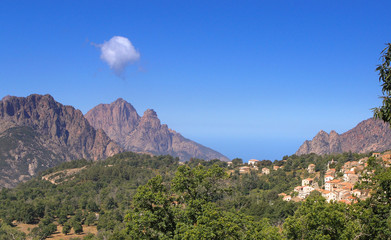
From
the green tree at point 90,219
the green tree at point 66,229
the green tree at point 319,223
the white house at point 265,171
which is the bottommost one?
the green tree at point 66,229

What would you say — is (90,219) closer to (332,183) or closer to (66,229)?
(66,229)

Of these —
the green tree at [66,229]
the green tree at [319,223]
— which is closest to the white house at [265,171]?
the green tree at [66,229]

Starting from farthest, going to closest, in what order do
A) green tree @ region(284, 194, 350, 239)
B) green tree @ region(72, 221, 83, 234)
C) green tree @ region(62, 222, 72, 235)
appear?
1. green tree @ region(72, 221, 83, 234)
2. green tree @ region(62, 222, 72, 235)
3. green tree @ region(284, 194, 350, 239)

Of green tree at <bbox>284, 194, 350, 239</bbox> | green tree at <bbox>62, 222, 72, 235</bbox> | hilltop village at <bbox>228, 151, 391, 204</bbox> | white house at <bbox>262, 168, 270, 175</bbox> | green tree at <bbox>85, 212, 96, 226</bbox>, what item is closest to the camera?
green tree at <bbox>284, 194, 350, 239</bbox>

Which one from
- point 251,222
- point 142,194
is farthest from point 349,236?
point 142,194

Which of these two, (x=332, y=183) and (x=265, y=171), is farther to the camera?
(x=265, y=171)

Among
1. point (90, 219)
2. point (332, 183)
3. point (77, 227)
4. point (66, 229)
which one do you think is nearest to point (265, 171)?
point (332, 183)

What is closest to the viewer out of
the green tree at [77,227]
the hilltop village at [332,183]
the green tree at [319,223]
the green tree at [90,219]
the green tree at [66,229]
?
the green tree at [319,223]

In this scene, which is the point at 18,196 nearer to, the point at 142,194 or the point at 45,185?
the point at 45,185

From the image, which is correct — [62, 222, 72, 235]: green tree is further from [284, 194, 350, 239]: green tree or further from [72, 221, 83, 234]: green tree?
[284, 194, 350, 239]: green tree

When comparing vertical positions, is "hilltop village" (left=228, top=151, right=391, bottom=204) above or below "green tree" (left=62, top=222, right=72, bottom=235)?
above

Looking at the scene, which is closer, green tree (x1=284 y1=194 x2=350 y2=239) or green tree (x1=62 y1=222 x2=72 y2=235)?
green tree (x1=284 y1=194 x2=350 y2=239)

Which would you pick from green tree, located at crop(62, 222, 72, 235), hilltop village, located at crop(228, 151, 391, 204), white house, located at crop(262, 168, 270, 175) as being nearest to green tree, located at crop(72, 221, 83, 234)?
green tree, located at crop(62, 222, 72, 235)

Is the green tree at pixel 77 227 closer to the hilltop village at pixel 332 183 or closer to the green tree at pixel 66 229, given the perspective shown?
the green tree at pixel 66 229
